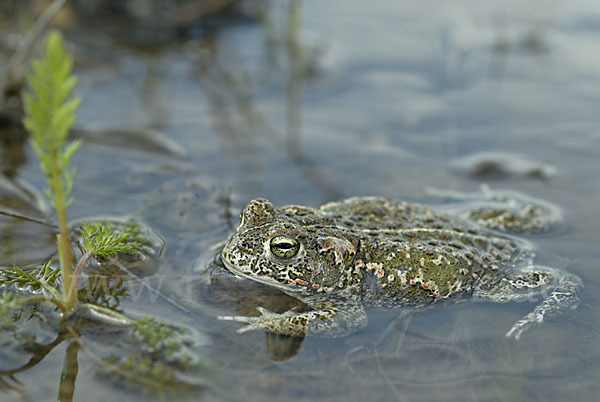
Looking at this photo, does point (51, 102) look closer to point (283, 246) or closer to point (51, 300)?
point (51, 300)

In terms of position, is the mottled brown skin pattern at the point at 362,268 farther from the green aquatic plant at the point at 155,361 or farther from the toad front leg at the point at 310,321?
the green aquatic plant at the point at 155,361

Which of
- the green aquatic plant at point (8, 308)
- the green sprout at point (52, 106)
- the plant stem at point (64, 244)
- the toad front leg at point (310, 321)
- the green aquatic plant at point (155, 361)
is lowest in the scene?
the toad front leg at point (310, 321)

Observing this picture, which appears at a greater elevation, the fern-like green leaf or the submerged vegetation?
the fern-like green leaf

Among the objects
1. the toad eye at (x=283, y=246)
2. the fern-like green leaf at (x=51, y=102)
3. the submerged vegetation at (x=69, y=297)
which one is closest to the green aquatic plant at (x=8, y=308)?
the submerged vegetation at (x=69, y=297)

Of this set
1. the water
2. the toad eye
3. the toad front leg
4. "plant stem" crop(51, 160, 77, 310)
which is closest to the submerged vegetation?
"plant stem" crop(51, 160, 77, 310)

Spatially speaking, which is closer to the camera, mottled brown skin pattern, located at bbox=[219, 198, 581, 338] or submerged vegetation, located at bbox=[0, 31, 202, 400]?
submerged vegetation, located at bbox=[0, 31, 202, 400]

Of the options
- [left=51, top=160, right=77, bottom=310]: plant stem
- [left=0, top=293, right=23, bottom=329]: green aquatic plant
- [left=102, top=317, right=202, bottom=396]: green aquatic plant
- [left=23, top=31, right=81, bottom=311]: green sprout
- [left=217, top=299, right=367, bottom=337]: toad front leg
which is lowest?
[left=217, top=299, right=367, bottom=337]: toad front leg

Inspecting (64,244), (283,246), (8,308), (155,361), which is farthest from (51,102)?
(283,246)

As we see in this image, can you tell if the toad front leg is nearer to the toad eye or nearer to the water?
the water

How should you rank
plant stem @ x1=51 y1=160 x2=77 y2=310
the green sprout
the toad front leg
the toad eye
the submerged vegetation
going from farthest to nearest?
the toad eye < the toad front leg < plant stem @ x1=51 y1=160 x2=77 y2=310 < the submerged vegetation < the green sprout
